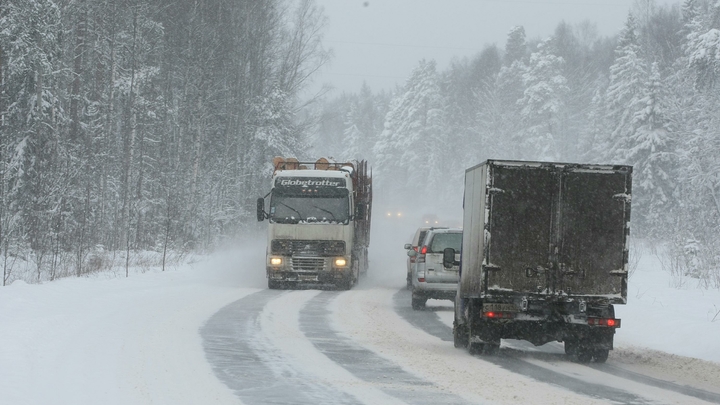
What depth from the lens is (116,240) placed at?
4059 cm

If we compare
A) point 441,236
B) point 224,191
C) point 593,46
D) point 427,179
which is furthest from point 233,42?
point 593,46

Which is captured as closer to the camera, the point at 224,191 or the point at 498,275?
the point at 498,275

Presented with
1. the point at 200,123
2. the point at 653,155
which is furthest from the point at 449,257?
the point at 653,155

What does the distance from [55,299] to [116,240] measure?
78.5 ft

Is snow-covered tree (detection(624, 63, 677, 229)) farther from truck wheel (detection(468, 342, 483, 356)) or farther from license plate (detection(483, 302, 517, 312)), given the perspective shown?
license plate (detection(483, 302, 517, 312))

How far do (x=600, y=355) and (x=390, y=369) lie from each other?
3.39 m

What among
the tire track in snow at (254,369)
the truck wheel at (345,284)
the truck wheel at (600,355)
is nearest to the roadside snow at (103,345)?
the tire track in snow at (254,369)

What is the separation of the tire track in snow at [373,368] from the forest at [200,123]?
8.11 metres

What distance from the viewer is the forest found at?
31.0 metres

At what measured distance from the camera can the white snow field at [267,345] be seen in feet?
31.1

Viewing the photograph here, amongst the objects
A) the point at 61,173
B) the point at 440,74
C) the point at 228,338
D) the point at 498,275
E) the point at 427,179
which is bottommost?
the point at 228,338

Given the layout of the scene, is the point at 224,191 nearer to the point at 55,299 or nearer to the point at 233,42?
the point at 233,42

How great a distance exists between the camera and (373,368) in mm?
11531

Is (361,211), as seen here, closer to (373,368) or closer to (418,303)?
(418,303)
